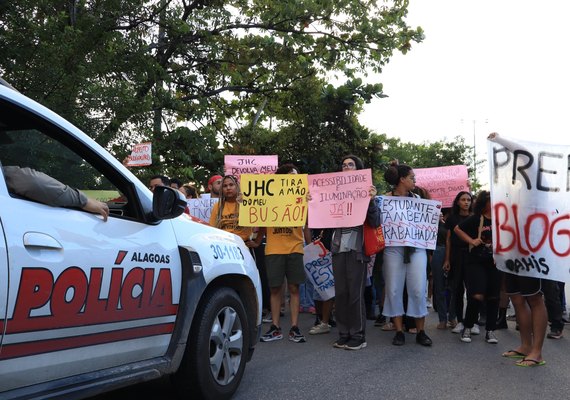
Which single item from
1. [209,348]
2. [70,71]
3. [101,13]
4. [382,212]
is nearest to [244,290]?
[209,348]

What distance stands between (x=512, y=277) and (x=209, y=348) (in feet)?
9.94

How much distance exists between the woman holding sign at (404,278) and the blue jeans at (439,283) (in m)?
1.20

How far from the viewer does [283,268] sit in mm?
6703

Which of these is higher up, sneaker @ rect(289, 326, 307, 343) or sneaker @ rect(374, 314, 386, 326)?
sneaker @ rect(289, 326, 307, 343)

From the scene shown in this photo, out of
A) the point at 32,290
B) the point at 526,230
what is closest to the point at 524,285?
the point at 526,230

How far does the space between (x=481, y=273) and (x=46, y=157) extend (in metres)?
4.88

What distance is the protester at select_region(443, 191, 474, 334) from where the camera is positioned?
289 inches

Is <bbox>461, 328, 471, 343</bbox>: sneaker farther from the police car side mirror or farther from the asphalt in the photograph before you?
the police car side mirror

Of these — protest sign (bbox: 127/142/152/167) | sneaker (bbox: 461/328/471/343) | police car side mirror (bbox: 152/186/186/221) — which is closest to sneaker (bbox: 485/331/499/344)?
sneaker (bbox: 461/328/471/343)

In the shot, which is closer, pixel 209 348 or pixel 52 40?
pixel 209 348

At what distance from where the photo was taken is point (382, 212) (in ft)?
22.1

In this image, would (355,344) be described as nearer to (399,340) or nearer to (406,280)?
(399,340)

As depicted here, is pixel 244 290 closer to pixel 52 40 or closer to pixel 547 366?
pixel 547 366

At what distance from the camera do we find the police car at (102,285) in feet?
9.00
